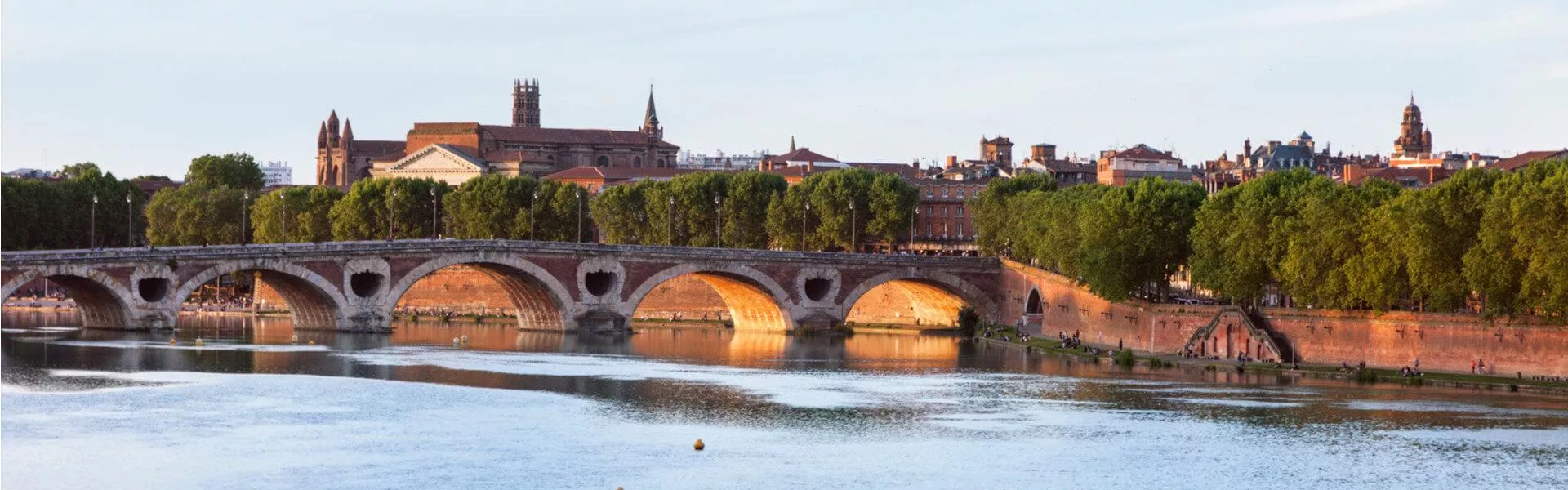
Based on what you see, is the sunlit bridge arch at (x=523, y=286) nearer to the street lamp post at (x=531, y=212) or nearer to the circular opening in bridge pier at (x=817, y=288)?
the circular opening in bridge pier at (x=817, y=288)

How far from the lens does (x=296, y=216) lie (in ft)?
540

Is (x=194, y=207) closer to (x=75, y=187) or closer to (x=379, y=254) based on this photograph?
(x=75, y=187)

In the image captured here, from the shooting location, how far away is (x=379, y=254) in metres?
109

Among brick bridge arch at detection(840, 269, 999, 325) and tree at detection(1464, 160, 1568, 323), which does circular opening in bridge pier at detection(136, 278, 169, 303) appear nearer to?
brick bridge arch at detection(840, 269, 999, 325)

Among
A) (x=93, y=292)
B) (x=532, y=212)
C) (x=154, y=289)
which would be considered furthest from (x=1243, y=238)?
(x=532, y=212)

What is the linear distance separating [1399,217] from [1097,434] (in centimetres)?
2447

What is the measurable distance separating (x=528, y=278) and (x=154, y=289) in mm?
19750

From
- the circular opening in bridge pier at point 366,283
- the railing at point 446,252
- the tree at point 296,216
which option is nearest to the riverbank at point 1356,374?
the railing at point 446,252

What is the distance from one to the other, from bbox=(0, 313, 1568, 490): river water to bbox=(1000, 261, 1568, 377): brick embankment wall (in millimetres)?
3789

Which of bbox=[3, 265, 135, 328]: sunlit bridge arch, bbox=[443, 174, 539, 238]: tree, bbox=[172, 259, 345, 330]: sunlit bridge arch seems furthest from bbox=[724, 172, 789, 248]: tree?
bbox=[3, 265, 135, 328]: sunlit bridge arch

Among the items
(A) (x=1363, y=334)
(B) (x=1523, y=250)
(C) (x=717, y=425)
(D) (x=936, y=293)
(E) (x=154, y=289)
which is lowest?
(C) (x=717, y=425)

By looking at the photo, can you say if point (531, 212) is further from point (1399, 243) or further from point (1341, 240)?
point (1399, 243)

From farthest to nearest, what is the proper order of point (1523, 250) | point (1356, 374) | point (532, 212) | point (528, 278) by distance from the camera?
point (532, 212), point (528, 278), point (1356, 374), point (1523, 250)

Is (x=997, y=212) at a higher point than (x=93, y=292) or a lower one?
higher
